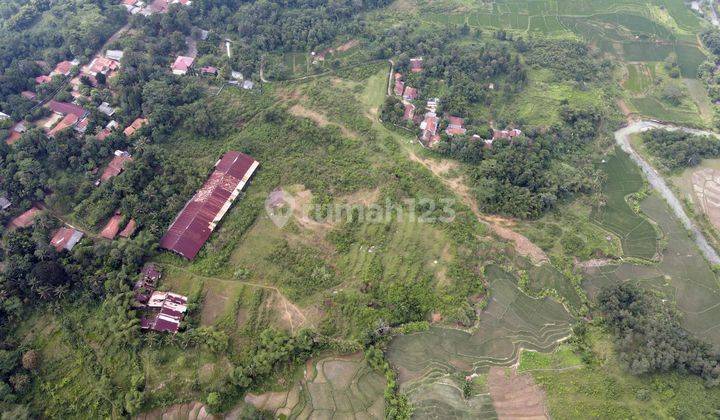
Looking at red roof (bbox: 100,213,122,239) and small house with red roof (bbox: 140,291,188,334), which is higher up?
red roof (bbox: 100,213,122,239)

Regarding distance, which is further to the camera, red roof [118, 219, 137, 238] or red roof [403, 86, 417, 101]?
red roof [403, 86, 417, 101]

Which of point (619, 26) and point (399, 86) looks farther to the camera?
point (619, 26)

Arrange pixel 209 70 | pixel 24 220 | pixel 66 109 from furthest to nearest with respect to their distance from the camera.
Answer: pixel 209 70
pixel 66 109
pixel 24 220

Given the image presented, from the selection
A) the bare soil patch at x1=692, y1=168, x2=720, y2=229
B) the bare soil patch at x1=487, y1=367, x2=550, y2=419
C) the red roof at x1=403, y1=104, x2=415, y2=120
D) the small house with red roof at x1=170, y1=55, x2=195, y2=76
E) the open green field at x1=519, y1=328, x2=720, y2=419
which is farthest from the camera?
the small house with red roof at x1=170, y1=55, x2=195, y2=76

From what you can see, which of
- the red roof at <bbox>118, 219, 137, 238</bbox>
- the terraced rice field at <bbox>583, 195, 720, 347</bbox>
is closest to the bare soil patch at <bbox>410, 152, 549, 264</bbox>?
the terraced rice field at <bbox>583, 195, 720, 347</bbox>

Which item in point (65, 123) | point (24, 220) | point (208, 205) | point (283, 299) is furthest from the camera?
point (65, 123)

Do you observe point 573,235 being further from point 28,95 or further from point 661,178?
point 28,95

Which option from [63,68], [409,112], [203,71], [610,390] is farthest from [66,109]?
[610,390]

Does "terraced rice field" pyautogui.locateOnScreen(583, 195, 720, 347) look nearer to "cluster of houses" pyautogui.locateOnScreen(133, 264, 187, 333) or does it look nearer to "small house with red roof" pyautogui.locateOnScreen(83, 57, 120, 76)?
"cluster of houses" pyautogui.locateOnScreen(133, 264, 187, 333)

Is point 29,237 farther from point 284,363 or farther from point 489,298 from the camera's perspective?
point 489,298
